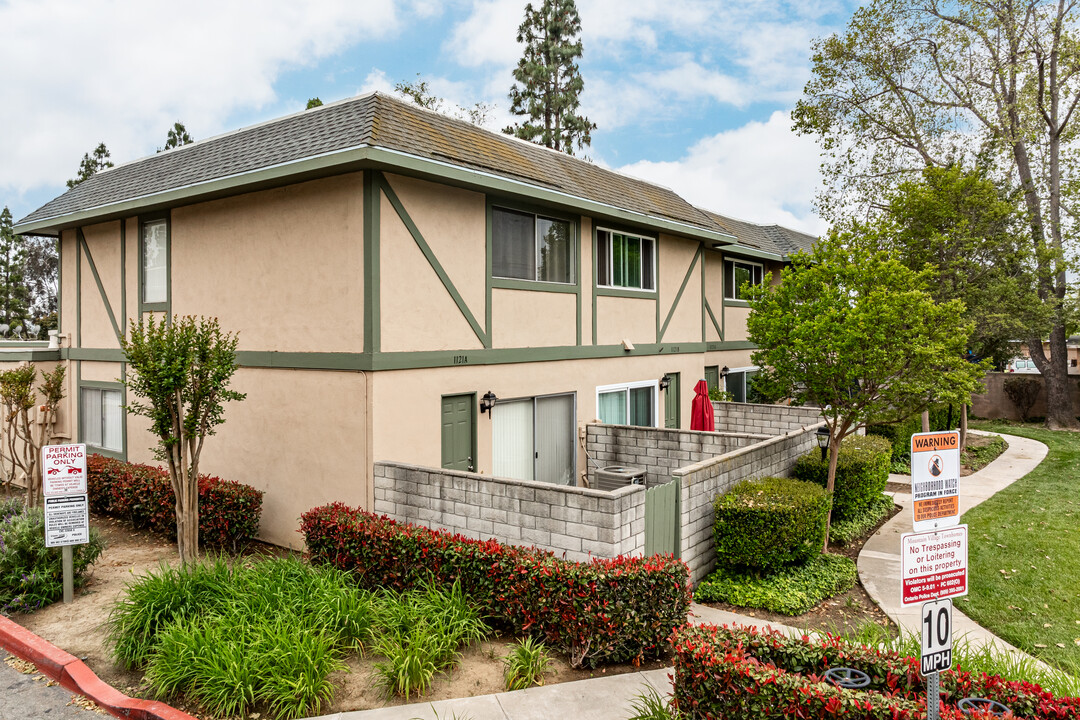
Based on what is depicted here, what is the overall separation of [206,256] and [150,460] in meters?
3.99

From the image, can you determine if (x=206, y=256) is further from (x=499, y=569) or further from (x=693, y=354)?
(x=693, y=354)

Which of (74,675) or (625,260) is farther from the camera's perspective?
(625,260)

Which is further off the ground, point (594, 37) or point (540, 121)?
point (594, 37)

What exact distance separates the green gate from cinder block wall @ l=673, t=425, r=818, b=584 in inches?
6.1

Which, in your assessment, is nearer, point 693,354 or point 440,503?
point 440,503

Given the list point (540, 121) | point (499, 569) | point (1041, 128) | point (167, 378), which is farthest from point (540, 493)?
point (540, 121)

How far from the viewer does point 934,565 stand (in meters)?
3.84

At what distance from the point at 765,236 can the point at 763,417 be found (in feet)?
32.8

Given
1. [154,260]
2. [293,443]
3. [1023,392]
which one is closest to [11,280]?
[154,260]

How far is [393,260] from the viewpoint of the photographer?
8.97 meters

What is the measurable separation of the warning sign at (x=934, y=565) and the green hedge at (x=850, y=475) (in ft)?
24.3

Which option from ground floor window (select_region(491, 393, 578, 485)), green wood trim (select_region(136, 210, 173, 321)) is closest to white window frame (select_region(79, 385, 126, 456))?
Result: green wood trim (select_region(136, 210, 173, 321))

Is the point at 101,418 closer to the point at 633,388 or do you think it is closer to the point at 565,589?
the point at 633,388

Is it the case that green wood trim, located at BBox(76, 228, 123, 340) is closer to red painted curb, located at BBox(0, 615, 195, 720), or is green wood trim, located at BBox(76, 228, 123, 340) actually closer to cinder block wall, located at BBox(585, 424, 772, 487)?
red painted curb, located at BBox(0, 615, 195, 720)
